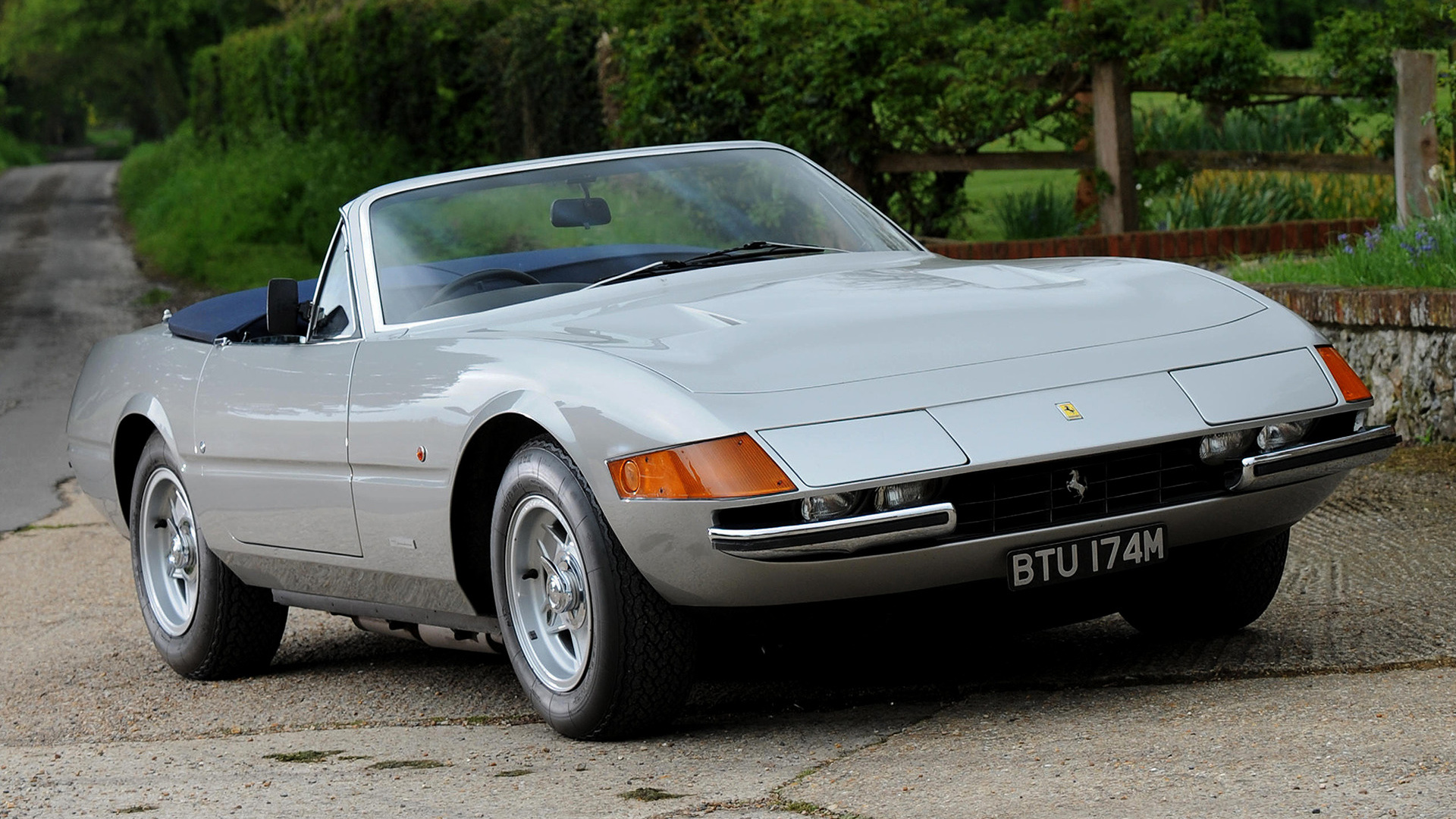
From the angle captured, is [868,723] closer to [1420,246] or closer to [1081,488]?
[1081,488]

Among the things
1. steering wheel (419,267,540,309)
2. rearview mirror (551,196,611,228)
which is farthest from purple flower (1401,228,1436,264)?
steering wheel (419,267,540,309)

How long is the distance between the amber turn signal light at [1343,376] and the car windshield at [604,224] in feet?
4.89

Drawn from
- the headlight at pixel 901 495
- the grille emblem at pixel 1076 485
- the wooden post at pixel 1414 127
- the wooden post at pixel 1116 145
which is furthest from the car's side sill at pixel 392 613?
the wooden post at pixel 1116 145

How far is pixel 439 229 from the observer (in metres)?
5.25

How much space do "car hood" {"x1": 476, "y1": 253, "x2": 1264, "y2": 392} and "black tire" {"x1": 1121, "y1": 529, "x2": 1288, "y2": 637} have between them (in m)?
0.69

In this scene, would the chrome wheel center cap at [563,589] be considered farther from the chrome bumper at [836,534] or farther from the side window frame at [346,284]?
the side window frame at [346,284]

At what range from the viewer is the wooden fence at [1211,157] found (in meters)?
9.77

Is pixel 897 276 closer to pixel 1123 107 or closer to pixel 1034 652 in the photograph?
pixel 1034 652

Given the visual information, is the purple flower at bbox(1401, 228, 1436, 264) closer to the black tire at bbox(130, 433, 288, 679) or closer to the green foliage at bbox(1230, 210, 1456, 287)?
the green foliage at bbox(1230, 210, 1456, 287)

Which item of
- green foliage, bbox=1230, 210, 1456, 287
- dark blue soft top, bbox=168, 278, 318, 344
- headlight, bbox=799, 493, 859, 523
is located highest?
dark blue soft top, bbox=168, 278, 318, 344

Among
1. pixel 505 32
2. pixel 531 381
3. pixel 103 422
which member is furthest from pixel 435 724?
pixel 505 32

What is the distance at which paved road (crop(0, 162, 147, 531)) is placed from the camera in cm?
1035

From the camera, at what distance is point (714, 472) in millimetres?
3592

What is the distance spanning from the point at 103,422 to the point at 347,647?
113 cm
